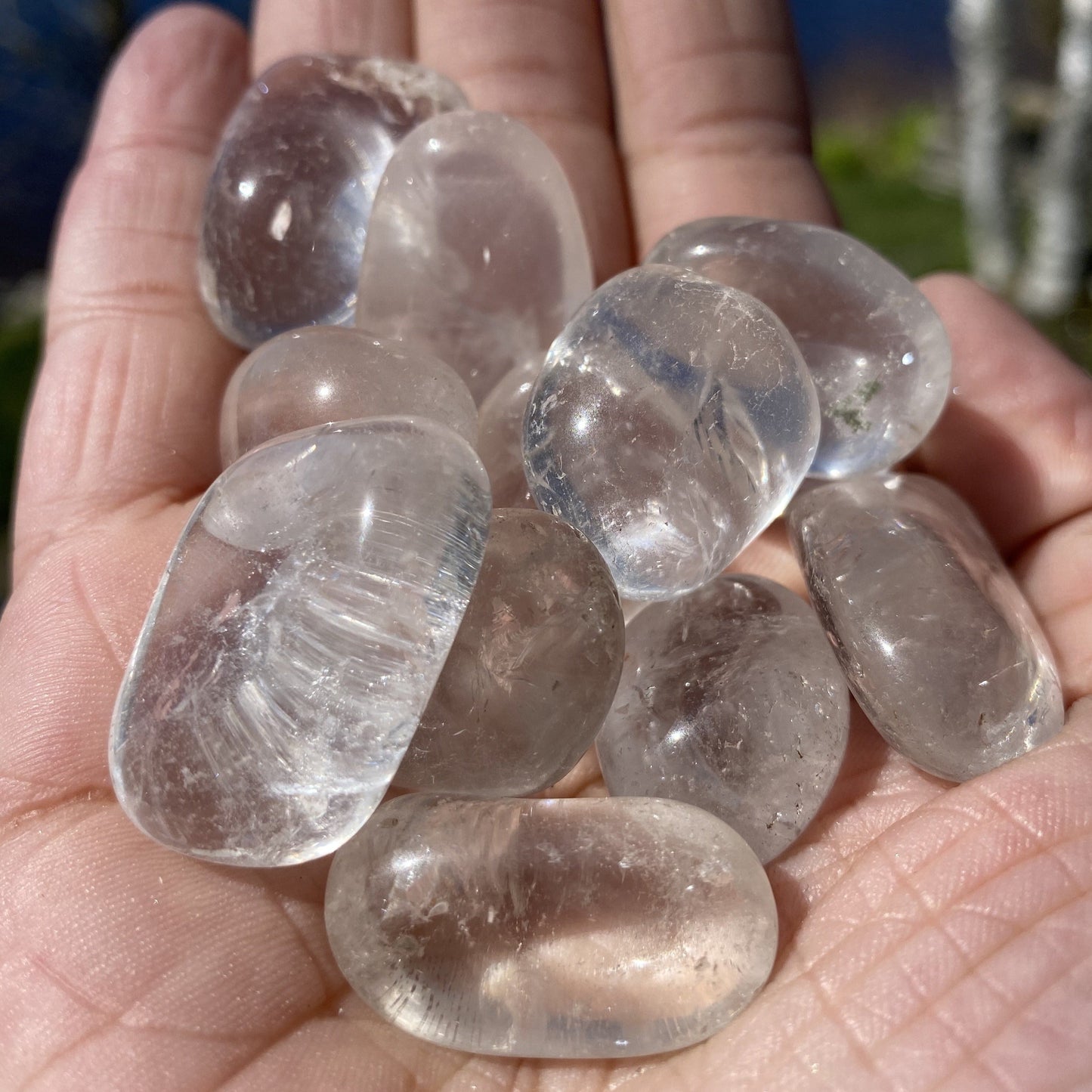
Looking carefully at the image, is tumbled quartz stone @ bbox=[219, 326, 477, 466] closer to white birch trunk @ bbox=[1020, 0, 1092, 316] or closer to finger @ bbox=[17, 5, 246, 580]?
finger @ bbox=[17, 5, 246, 580]

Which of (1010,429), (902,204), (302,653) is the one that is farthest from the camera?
(902,204)

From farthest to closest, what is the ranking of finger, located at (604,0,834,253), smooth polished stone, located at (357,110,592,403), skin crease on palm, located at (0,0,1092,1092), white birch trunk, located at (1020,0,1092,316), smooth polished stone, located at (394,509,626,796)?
white birch trunk, located at (1020,0,1092,316) → finger, located at (604,0,834,253) → smooth polished stone, located at (357,110,592,403) → smooth polished stone, located at (394,509,626,796) → skin crease on palm, located at (0,0,1092,1092)

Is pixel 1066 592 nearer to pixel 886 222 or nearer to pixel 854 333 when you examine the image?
pixel 854 333

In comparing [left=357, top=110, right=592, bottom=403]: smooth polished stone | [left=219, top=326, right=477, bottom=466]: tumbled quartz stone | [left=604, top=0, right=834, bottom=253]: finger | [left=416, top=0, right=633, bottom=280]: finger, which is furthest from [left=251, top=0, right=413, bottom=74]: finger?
[left=219, top=326, right=477, bottom=466]: tumbled quartz stone

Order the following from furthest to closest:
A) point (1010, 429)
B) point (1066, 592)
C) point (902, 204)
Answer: point (902, 204)
point (1010, 429)
point (1066, 592)

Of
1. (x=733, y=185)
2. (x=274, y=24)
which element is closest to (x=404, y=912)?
(x=733, y=185)

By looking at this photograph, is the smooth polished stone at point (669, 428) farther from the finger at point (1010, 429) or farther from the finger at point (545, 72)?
the finger at point (545, 72)

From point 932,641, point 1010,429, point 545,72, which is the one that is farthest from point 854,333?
point 545,72

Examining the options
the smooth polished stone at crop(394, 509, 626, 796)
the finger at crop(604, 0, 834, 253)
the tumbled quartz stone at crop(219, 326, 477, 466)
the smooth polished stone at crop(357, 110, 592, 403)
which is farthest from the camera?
the finger at crop(604, 0, 834, 253)
